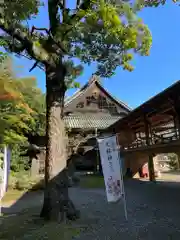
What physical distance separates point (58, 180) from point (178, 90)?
19.6ft

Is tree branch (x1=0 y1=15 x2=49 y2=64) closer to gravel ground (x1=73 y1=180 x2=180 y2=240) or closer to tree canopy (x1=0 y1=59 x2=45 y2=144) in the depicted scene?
tree canopy (x1=0 y1=59 x2=45 y2=144)

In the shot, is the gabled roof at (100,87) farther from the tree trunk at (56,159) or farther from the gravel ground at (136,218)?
the tree trunk at (56,159)

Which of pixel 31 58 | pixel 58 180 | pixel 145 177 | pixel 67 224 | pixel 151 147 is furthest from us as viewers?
pixel 145 177

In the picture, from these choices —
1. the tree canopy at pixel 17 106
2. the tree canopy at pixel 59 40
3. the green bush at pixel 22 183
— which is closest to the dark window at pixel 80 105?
the tree canopy at pixel 17 106

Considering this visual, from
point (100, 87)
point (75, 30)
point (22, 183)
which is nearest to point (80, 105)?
point (100, 87)

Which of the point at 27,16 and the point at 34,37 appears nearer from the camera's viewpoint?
the point at 27,16

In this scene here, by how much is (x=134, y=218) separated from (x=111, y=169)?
145cm

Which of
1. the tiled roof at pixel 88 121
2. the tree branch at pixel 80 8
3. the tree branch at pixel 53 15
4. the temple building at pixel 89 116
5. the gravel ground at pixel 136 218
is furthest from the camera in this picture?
the tiled roof at pixel 88 121

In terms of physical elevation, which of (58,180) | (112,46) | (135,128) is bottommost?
(58,180)

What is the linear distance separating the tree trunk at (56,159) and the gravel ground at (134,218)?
606 mm

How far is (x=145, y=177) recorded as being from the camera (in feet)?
58.4

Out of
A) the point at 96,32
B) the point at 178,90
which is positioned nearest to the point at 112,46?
the point at 96,32

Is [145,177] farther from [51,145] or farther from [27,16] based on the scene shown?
[27,16]

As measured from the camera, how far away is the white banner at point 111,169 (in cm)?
699
